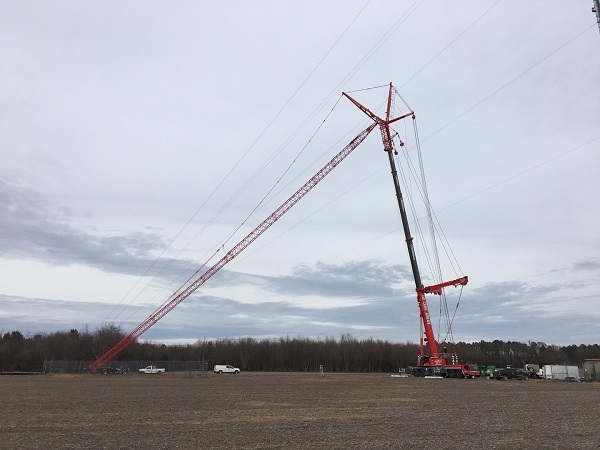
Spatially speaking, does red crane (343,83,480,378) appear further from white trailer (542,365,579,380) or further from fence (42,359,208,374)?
fence (42,359,208,374)

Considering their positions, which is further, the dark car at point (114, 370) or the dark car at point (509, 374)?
the dark car at point (114, 370)

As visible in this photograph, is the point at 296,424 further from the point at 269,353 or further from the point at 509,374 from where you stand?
the point at 269,353

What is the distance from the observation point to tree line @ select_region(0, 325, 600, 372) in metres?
136

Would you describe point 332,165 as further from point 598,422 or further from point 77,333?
point 77,333

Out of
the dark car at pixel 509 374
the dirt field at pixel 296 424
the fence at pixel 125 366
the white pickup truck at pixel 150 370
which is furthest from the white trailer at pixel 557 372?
the white pickup truck at pixel 150 370

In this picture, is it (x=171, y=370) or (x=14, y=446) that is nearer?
(x=14, y=446)

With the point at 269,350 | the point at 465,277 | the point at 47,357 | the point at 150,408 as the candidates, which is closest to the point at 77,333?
the point at 47,357

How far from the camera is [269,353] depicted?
16162 centimetres

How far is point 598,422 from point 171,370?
79.2 meters

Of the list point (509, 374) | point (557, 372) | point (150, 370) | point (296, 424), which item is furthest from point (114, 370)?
point (296, 424)

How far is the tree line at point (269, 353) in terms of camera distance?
5344 inches

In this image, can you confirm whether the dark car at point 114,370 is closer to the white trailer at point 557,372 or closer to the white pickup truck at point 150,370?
the white pickup truck at point 150,370

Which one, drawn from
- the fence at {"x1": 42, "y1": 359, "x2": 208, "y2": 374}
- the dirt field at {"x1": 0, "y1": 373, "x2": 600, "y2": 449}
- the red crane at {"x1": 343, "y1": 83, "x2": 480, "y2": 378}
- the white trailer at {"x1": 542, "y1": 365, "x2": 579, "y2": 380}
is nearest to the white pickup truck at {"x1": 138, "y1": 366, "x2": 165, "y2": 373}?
the fence at {"x1": 42, "y1": 359, "x2": 208, "y2": 374}

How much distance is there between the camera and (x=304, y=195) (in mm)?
87125
